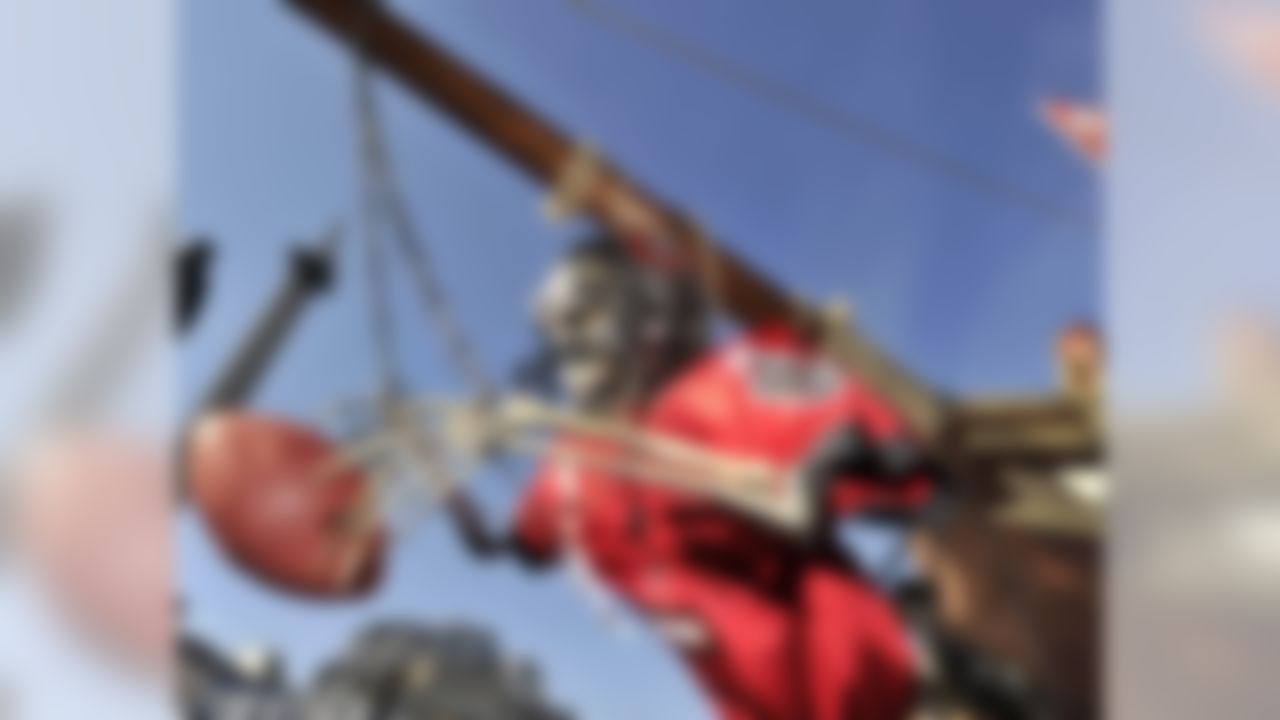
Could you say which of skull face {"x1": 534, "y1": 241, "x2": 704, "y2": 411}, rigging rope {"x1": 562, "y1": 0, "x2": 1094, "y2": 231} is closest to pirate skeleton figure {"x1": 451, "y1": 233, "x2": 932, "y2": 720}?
skull face {"x1": 534, "y1": 241, "x2": 704, "y2": 411}

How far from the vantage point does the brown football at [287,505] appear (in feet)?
4.12

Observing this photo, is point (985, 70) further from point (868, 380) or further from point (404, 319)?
point (404, 319)

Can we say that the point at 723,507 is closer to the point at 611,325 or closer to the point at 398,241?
the point at 611,325

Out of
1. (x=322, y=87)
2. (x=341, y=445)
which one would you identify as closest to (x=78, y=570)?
(x=341, y=445)

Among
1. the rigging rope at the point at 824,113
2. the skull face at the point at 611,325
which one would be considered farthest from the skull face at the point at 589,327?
the rigging rope at the point at 824,113

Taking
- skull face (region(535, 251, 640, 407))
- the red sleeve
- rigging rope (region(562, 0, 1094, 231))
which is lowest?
the red sleeve

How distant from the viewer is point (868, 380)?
3.80 feet

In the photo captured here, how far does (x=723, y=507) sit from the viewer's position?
1.18m

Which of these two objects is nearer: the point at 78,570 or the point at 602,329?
the point at 602,329

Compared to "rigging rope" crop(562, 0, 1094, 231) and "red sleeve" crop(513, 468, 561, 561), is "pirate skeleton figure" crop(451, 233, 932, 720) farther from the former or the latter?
"rigging rope" crop(562, 0, 1094, 231)

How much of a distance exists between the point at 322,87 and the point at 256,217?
0.36 ft

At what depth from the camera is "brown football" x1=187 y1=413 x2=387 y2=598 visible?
49.5 inches

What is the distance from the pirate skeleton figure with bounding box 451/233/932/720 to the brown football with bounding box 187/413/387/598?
0.10m

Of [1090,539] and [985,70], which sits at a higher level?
[985,70]
